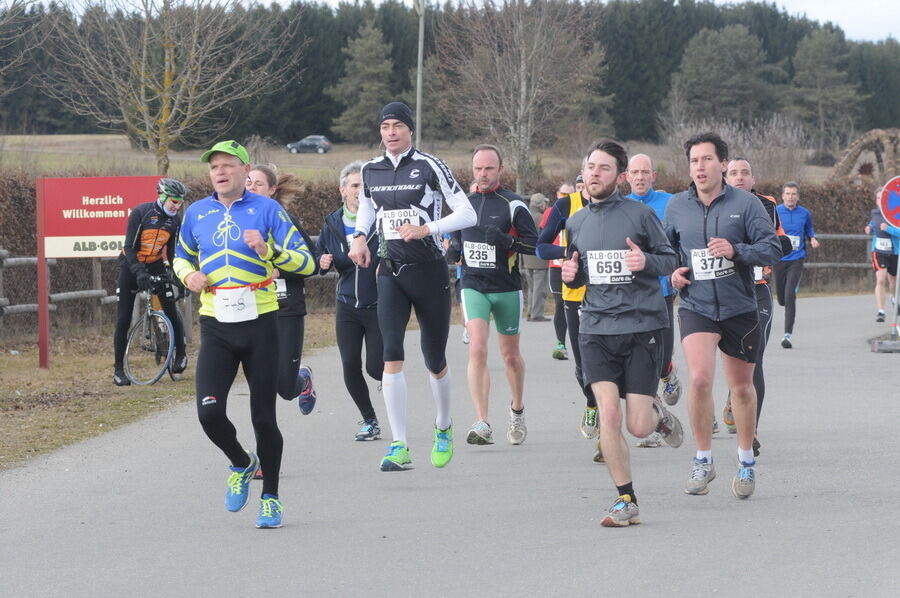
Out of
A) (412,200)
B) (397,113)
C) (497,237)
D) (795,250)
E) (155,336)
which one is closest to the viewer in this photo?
(412,200)

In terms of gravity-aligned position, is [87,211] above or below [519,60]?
below

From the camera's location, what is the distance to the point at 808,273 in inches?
1330

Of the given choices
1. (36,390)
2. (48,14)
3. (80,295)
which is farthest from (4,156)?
(36,390)

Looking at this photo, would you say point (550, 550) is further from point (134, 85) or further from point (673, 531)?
point (134, 85)

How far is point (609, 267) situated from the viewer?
693 centimetres

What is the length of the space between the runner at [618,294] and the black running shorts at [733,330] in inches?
19.0

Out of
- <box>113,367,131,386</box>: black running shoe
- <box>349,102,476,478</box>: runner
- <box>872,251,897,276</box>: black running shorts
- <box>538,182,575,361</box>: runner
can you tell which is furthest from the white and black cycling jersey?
<box>872,251,897,276</box>: black running shorts

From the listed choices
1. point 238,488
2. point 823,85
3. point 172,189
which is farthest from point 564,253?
point 823,85

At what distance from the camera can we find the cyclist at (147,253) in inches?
501

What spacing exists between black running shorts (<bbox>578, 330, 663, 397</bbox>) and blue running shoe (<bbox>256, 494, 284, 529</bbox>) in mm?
1707

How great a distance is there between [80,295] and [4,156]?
11844 millimetres

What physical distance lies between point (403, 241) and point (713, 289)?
1.89 metres

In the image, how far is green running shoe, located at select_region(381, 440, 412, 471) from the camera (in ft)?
27.1

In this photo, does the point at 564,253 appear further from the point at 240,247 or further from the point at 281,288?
the point at 281,288
